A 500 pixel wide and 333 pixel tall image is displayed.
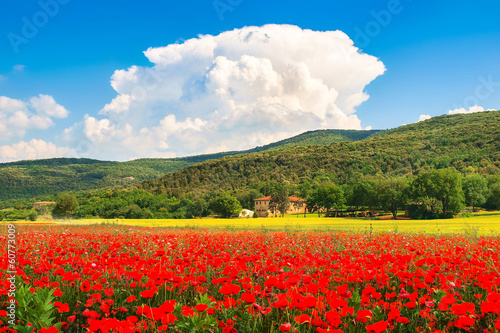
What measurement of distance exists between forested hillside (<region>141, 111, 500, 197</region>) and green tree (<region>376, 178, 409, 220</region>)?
104 feet

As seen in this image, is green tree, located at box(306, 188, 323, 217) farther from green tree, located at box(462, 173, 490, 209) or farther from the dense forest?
green tree, located at box(462, 173, 490, 209)

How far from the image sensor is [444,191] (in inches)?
2490

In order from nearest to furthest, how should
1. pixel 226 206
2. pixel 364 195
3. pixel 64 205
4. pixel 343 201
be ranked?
1. pixel 64 205
2. pixel 364 195
3. pixel 343 201
4. pixel 226 206

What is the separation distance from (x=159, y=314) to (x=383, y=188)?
3160 inches

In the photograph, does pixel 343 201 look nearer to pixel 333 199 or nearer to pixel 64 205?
pixel 333 199

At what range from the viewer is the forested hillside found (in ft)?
360

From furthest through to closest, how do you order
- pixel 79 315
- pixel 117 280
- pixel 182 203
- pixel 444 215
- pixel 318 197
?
pixel 182 203 < pixel 318 197 < pixel 444 215 < pixel 117 280 < pixel 79 315

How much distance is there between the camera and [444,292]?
160 inches

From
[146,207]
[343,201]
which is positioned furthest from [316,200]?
[146,207]

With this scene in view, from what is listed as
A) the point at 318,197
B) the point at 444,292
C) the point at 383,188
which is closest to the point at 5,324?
the point at 444,292

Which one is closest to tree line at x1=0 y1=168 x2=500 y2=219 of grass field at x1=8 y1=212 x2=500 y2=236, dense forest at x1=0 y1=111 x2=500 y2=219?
dense forest at x1=0 y1=111 x2=500 y2=219

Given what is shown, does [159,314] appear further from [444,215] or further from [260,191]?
[260,191]

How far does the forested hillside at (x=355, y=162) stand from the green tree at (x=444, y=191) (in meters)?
36.0

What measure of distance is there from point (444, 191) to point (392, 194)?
1104cm
